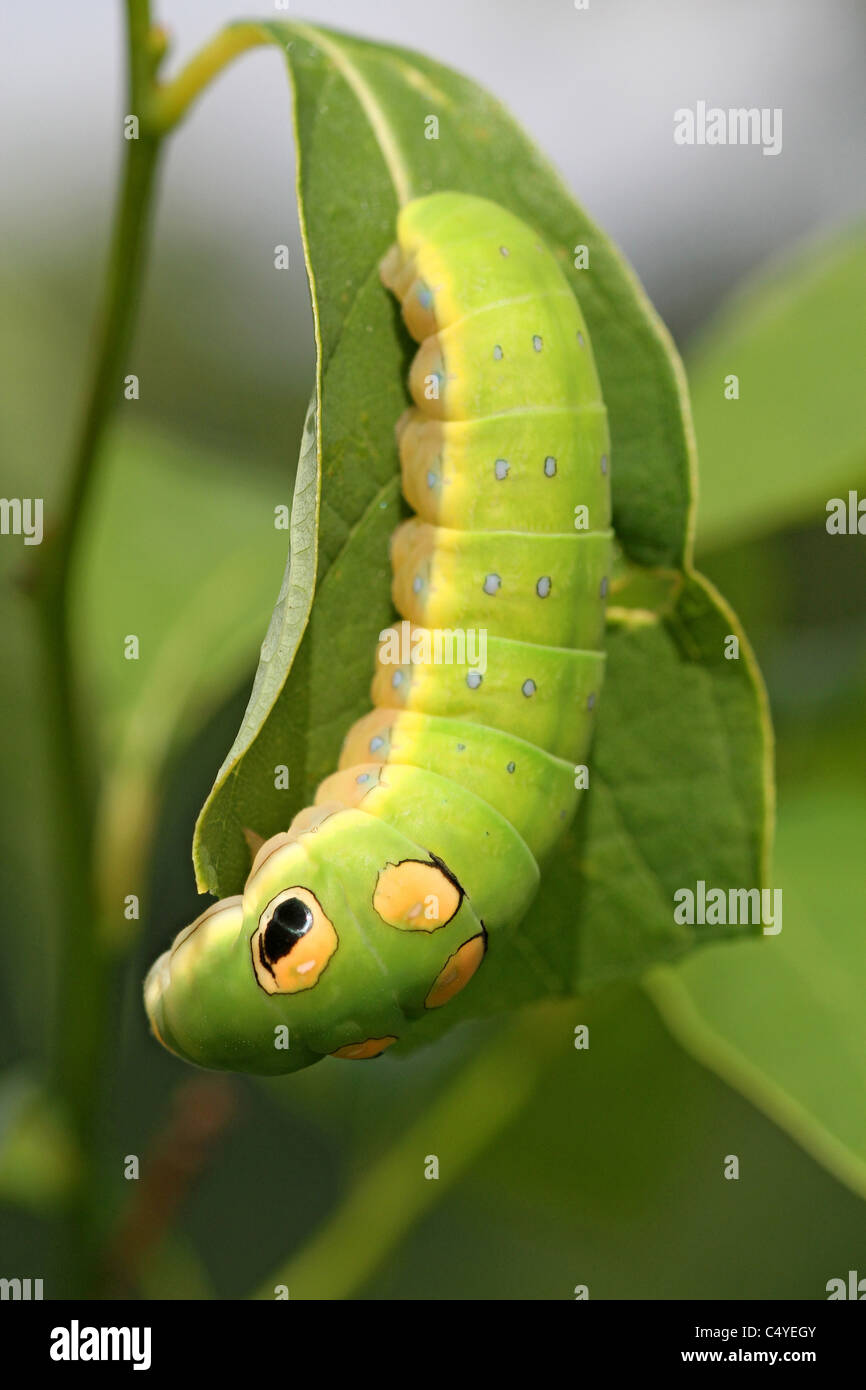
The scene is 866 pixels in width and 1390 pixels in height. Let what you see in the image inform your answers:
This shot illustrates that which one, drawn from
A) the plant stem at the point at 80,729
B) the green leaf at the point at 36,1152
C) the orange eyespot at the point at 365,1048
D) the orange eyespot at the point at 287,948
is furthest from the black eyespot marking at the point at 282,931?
the green leaf at the point at 36,1152

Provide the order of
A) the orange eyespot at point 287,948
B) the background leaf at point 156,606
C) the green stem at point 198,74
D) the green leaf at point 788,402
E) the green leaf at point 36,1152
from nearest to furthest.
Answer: the orange eyespot at point 287,948, the green stem at point 198,74, the green leaf at point 36,1152, the green leaf at point 788,402, the background leaf at point 156,606

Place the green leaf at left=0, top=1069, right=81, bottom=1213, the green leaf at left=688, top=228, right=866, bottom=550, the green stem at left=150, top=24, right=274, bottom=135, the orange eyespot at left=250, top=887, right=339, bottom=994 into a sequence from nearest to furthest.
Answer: the orange eyespot at left=250, top=887, right=339, bottom=994 → the green stem at left=150, top=24, right=274, bottom=135 → the green leaf at left=0, top=1069, right=81, bottom=1213 → the green leaf at left=688, top=228, right=866, bottom=550

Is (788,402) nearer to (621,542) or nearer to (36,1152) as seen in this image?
(621,542)

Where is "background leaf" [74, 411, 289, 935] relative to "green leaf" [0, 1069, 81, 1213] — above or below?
above

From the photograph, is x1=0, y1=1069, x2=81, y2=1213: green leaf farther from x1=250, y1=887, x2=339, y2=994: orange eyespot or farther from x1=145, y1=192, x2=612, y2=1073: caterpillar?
x1=250, y1=887, x2=339, y2=994: orange eyespot

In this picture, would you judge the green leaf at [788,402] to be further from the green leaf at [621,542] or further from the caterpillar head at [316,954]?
the caterpillar head at [316,954]

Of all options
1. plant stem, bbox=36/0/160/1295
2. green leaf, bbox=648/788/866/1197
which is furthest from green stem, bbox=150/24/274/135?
green leaf, bbox=648/788/866/1197
